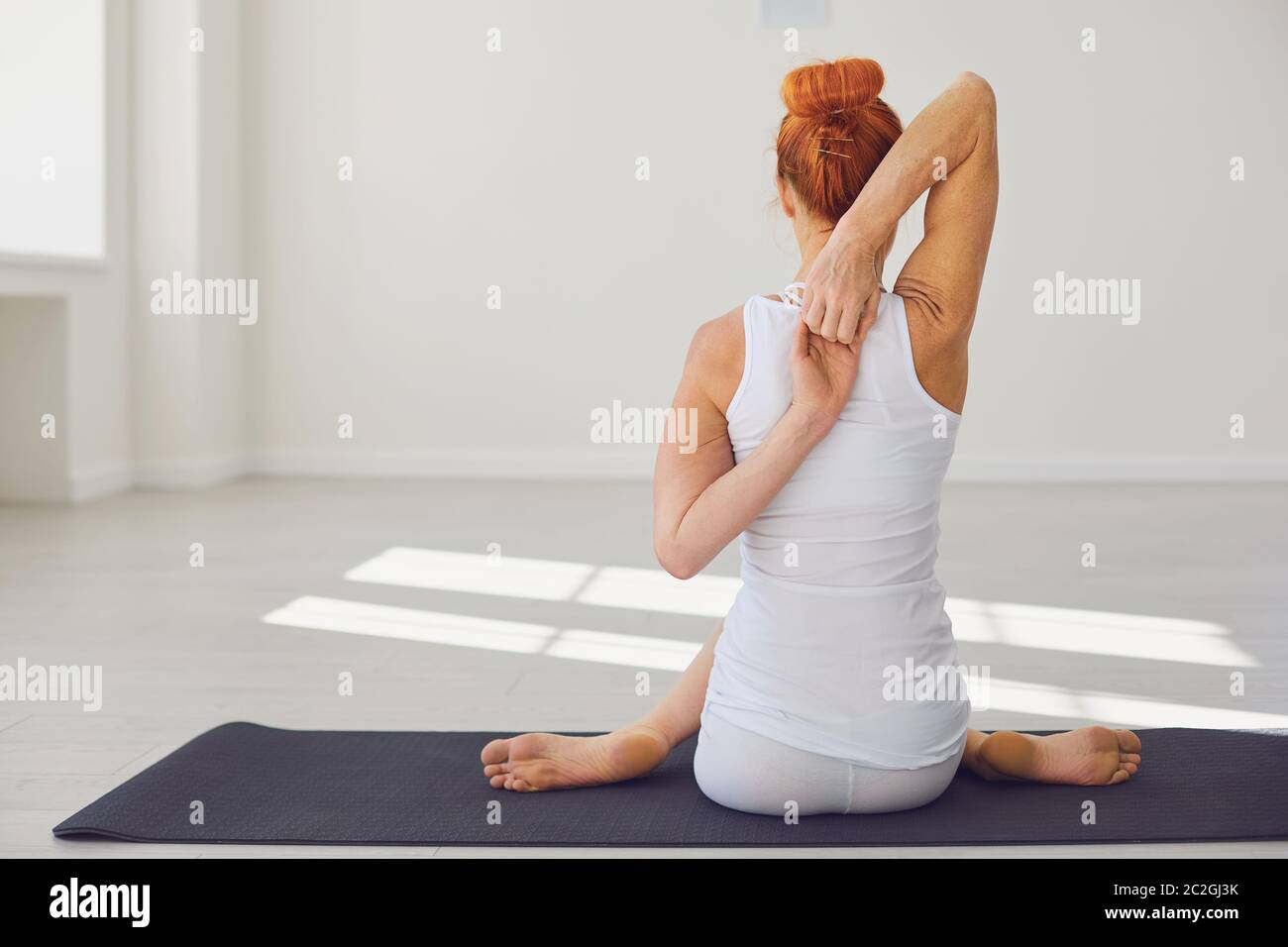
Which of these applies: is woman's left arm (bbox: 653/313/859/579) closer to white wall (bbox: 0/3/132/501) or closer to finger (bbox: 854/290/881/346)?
finger (bbox: 854/290/881/346)

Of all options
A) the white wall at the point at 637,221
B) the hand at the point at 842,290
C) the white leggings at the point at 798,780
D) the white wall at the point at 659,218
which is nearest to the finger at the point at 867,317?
the hand at the point at 842,290

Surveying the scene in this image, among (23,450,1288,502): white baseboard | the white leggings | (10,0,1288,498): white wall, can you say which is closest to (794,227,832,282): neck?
the white leggings

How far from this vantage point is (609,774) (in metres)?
2.13

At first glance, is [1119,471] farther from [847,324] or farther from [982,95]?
[847,324]

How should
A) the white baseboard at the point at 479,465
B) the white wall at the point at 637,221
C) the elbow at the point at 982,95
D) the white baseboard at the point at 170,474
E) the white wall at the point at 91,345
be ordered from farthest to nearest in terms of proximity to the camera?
the white baseboard at the point at 479,465
the white wall at the point at 637,221
the white baseboard at the point at 170,474
the white wall at the point at 91,345
the elbow at the point at 982,95

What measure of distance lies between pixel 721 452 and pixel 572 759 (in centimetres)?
56

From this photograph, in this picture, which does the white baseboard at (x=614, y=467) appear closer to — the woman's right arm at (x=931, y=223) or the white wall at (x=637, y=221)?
the white wall at (x=637, y=221)

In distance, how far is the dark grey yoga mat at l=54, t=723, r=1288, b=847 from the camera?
190 centimetres

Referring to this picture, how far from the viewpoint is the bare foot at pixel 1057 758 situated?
2105 mm

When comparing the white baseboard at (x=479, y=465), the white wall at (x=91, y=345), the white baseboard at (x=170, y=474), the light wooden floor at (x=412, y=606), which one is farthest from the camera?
the white baseboard at (x=479, y=465)

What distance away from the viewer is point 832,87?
183cm

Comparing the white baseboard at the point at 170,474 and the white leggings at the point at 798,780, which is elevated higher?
the white baseboard at the point at 170,474

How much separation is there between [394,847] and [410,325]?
17.0 feet

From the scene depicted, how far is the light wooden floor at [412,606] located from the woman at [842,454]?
0.16 meters
